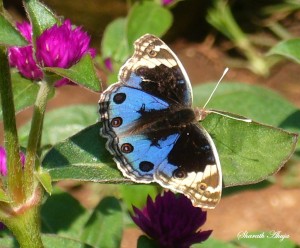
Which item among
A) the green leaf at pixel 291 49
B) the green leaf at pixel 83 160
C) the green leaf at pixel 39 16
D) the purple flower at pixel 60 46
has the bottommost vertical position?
the green leaf at pixel 83 160

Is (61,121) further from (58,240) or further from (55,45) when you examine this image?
(55,45)

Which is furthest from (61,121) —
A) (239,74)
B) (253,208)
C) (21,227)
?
(239,74)

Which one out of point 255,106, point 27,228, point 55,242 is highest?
point 27,228

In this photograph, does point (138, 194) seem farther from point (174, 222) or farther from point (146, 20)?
point (146, 20)

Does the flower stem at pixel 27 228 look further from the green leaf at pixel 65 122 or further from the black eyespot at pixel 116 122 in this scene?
the green leaf at pixel 65 122

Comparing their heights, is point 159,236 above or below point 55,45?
below

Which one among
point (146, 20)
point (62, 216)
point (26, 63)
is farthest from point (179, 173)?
point (146, 20)

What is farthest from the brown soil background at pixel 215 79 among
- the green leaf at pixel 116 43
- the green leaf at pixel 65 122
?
the green leaf at pixel 65 122
